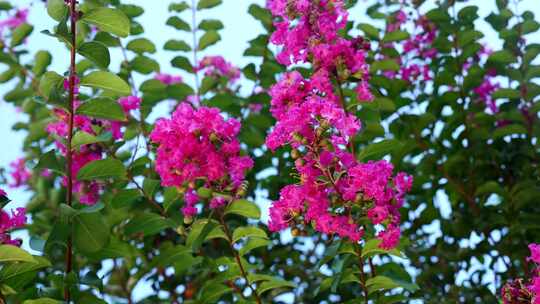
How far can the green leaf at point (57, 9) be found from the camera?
1926 mm

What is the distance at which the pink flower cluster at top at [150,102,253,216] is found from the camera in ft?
6.20

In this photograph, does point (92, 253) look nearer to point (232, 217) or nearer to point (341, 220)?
point (341, 220)

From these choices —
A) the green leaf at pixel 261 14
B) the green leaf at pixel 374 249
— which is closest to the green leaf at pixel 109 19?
the green leaf at pixel 374 249

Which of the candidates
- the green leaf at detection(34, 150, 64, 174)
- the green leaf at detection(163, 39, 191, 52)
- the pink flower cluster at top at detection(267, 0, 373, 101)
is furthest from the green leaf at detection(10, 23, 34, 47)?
the pink flower cluster at top at detection(267, 0, 373, 101)

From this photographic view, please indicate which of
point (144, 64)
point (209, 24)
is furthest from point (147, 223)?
point (209, 24)

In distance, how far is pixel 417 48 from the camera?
3307 mm

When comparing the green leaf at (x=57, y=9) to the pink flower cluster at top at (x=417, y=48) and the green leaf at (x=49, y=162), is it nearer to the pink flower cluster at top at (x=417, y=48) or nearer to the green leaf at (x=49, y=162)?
the green leaf at (x=49, y=162)

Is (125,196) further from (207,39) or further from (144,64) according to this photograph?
(207,39)

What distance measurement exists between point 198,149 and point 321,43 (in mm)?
471

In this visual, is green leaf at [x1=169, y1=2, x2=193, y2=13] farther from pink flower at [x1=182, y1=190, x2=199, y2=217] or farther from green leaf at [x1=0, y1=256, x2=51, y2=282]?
green leaf at [x1=0, y1=256, x2=51, y2=282]

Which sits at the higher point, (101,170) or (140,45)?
(140,45)

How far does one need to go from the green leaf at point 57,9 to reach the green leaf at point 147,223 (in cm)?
61

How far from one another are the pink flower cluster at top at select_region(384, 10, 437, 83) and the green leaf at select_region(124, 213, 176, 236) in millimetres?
1387

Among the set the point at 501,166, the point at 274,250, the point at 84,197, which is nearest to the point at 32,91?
the point at 84,197
